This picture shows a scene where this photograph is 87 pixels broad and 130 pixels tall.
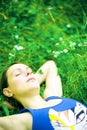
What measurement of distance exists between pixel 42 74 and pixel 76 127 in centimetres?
67

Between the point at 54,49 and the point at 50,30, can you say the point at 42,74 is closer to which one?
the point at 54,49

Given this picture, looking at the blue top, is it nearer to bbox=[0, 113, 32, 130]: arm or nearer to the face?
bbox=[0, 113, 32, 130]: arm

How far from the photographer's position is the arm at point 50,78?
329 cm

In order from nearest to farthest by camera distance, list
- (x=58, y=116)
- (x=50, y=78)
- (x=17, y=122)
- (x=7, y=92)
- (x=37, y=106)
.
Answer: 1. (x=17, y=122)
2. (x=58, y=116)
3. (x=37, y=106)
4. (x=7, y=92)
5. (x=50, y=78)

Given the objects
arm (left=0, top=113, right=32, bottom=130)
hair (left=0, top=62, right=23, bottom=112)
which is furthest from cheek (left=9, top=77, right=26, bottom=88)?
arm (left=0, top=113, right=32, bottom=130)

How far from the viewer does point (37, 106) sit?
3055 millimetres

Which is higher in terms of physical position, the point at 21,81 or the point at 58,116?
the point at 21,81

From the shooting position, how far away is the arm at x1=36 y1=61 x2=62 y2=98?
3293 millimetres

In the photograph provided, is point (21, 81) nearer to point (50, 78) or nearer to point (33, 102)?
point (33, 102)

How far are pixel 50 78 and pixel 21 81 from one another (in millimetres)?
391

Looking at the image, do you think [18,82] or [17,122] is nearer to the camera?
[17,122]

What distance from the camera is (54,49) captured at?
3943 millimetres

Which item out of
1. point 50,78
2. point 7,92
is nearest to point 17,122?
point 7,92

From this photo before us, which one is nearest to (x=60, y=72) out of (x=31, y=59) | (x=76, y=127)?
(x=31, y=59)
